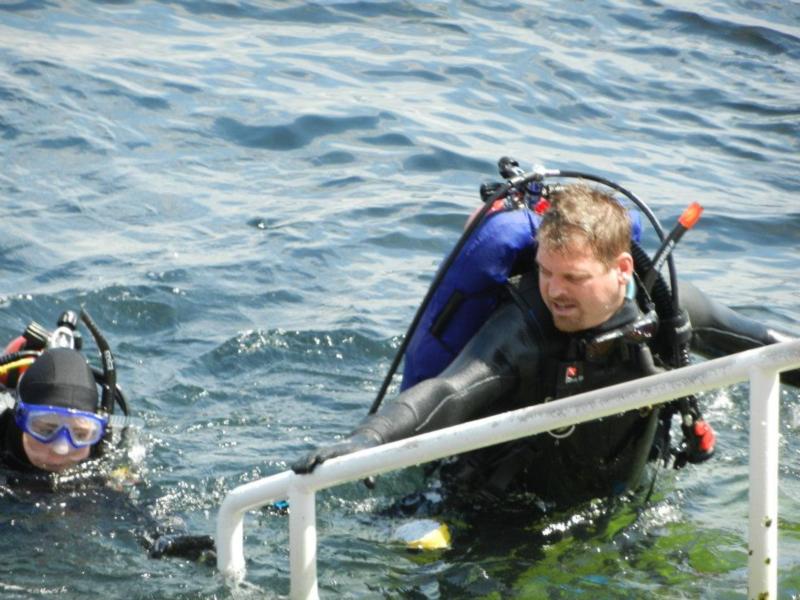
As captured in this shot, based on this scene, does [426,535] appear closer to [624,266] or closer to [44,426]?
[624,266]

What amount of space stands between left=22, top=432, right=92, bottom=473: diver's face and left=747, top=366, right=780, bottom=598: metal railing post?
2815mm

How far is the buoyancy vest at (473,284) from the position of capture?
15.0 ft

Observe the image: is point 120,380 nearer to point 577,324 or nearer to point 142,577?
point 142,577

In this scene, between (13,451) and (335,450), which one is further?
(13,451)

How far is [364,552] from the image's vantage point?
470 cm

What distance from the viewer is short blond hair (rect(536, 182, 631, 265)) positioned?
4184mm

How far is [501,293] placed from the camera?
4.62 metres

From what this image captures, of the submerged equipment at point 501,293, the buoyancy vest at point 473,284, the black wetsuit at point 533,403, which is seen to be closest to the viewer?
the black wetsuit at point 533,403

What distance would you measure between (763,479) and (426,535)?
1.75 metres

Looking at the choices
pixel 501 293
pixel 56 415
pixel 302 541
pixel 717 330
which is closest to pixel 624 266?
pixel 501 293

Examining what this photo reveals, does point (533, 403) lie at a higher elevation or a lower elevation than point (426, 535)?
higher

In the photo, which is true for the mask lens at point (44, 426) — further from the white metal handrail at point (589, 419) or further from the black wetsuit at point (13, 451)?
the white metal handrail at point (589, 419)

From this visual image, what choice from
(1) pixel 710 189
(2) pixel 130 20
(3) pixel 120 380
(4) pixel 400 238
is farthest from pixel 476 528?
(2) pixel 130 20

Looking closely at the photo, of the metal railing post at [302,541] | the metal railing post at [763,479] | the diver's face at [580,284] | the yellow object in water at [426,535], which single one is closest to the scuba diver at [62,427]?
the yellow object in water at [426,535]
